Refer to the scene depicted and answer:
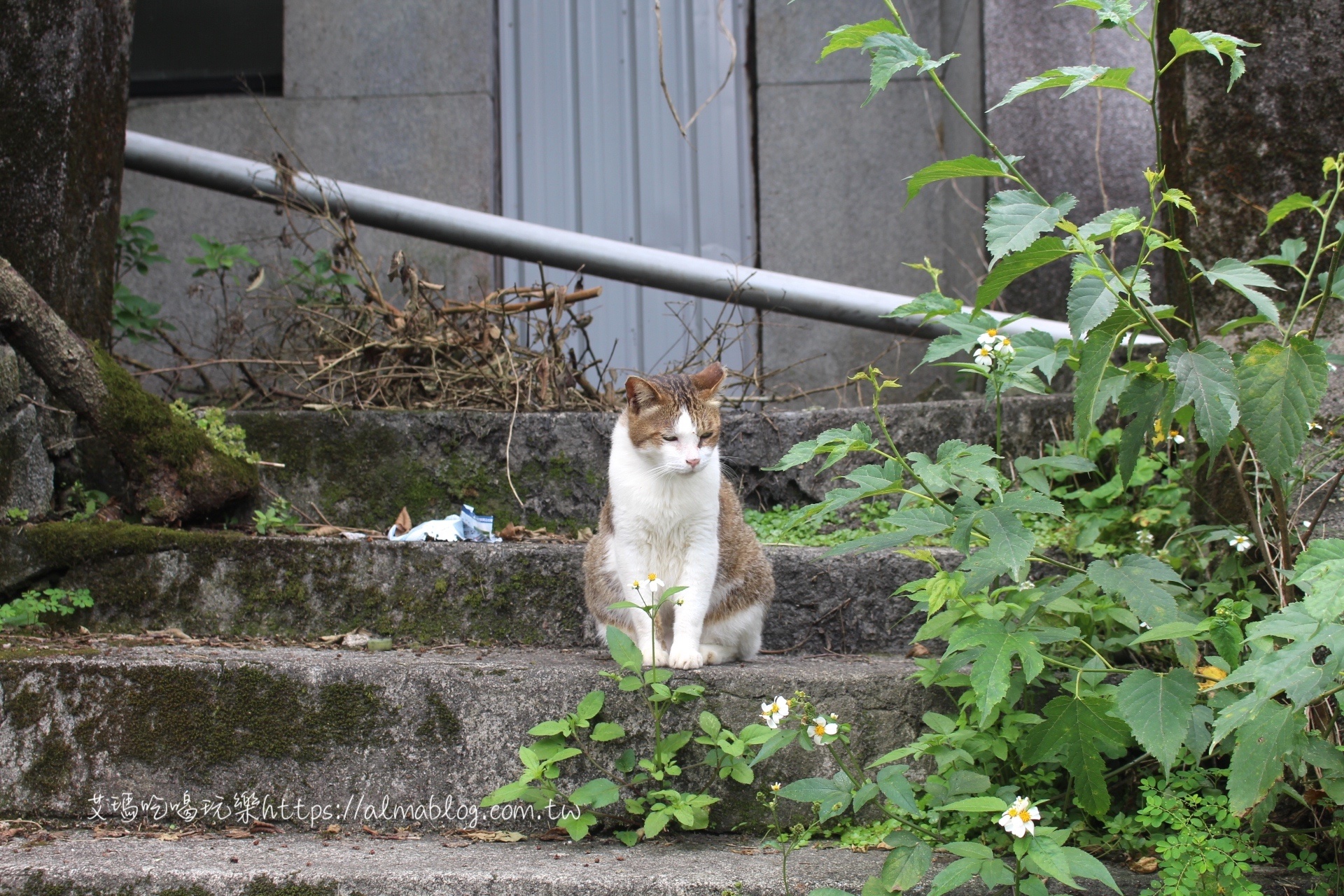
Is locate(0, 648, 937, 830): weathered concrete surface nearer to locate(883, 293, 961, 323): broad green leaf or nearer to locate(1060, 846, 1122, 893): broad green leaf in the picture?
locate(1060, 846, 1122, 893): broad green leaf

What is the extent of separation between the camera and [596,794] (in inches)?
80.7

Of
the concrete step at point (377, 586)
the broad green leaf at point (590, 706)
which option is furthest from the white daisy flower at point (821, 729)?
the concrete step at point (377, 586)

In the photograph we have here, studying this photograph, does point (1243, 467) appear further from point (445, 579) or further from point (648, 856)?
point (445, 579)

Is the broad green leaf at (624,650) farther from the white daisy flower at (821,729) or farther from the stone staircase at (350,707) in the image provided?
the white daisy flower at (821,729)

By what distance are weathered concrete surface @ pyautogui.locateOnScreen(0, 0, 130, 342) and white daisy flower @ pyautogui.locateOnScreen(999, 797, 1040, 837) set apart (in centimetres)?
314

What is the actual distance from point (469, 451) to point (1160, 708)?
8.07 ft

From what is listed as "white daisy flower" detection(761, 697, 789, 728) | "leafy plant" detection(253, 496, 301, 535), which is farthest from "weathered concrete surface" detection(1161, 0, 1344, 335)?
"leafy plant" detection(253, 496, 301, 535)

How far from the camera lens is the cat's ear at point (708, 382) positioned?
2.81 metres

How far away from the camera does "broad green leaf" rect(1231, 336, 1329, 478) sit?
1.66m

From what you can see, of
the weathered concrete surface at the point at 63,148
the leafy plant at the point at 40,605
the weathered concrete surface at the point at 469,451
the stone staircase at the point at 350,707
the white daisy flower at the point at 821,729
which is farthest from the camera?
the weathered concrete surface at the point at 469,451

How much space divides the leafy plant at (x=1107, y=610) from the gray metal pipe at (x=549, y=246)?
1.88 m

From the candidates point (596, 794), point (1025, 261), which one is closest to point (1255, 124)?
point (1025, 261)

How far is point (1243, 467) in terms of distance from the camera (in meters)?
2.46

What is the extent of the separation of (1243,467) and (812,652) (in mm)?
1281
